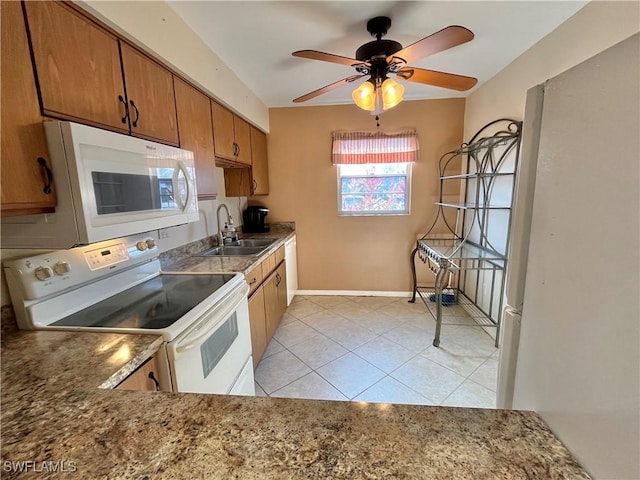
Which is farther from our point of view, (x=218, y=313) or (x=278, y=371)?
(x=278, y=371)

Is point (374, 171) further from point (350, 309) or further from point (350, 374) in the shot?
point (350, 374)

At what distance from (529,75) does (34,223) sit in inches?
123

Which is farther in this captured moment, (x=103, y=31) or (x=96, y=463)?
(x=103, y=31)

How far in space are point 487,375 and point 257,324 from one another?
5.93 feet

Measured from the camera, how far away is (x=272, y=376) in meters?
2.18

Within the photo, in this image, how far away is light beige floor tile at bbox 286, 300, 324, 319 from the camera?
3234 mm

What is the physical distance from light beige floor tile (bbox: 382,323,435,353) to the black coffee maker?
74.8 inches

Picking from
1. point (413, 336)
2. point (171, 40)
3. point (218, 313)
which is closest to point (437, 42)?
point (171, 40)

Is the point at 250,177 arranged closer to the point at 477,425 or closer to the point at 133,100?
the point at 133,100

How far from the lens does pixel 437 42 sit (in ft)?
4.85

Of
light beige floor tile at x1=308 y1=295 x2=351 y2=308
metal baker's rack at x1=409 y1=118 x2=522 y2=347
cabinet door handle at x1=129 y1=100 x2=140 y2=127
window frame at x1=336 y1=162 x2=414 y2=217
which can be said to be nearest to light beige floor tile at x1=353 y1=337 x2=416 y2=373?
metal baker's rack at x1=409 y1=118 x2=522 y2=347

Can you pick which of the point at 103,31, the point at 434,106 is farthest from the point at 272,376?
the point at 434,106

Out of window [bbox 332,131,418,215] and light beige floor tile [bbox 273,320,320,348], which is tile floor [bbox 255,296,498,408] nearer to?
light beige floor tile [bbox 273,320,320,348]

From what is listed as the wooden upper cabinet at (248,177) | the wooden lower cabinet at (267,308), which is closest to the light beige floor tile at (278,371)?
the wooden lower cabinet at (267,308)
